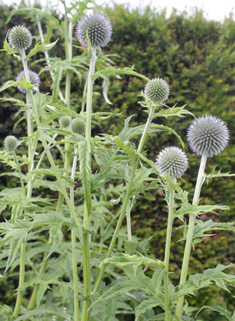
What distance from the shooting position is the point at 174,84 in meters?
4.00

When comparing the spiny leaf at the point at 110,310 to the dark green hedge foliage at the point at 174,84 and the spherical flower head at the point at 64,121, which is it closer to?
the spherical flower head at the point at 64,121

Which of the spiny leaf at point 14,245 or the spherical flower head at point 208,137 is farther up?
the spherical flower head at point 208,137

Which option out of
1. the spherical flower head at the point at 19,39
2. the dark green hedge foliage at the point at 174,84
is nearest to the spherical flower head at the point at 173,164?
the spherical flower head at the point at 19,39

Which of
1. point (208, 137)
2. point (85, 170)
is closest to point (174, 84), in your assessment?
point (208, 137)

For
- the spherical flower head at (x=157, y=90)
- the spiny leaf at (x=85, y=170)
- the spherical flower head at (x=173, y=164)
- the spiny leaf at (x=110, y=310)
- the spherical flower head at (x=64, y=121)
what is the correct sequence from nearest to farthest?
the spiny leaf at (x=85, y=170) < the spiny leaf at (x=110, y=310) < the spherical flower head at (x=173, y=164) < the spherical flower head at (x=157, y=90) < the spherical flower head at (x=64, y=121)

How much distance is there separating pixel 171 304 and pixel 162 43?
3.86 m

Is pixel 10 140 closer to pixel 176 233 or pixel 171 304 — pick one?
pixel 171 304

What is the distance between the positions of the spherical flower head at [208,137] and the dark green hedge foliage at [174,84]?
1.97 metres

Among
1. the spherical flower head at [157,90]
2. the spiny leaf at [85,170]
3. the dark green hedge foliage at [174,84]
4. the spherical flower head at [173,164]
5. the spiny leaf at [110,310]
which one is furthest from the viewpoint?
the dark green hedge foliage at [174,84]

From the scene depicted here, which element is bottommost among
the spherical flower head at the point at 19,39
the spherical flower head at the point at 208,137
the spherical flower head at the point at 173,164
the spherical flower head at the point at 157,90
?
the spherical flower head at the point at 173,164

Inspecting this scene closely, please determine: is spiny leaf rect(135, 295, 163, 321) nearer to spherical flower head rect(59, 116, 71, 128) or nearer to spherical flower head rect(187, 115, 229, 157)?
spherical flower head rect(187, 115, 229, 157)

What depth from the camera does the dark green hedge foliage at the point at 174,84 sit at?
12.3ft

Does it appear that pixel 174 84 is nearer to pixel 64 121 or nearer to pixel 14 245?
pixel 64 121

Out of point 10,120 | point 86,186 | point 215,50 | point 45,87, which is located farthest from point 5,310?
point 215,50
